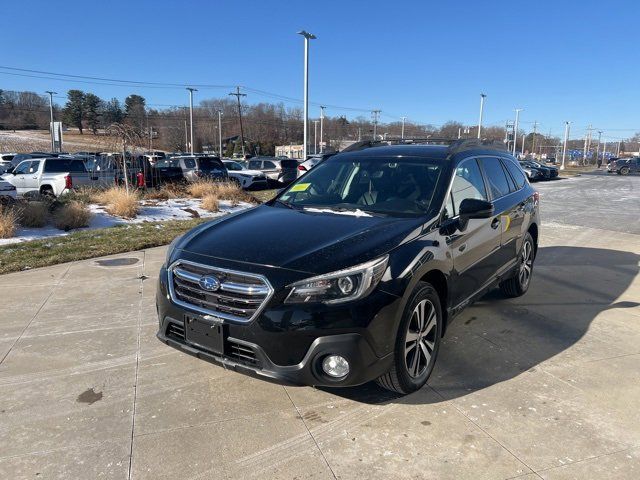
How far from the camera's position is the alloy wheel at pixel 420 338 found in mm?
3209

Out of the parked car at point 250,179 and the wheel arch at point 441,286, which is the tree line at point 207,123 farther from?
the wheel arch at point 441,286

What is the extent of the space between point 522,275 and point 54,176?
15470 mm

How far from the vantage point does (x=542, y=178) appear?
3612cm

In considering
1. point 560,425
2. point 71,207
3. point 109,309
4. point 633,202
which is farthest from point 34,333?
point 633,202

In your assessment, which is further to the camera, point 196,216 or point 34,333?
point 196,216

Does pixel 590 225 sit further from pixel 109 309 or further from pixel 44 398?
pixel 44 398

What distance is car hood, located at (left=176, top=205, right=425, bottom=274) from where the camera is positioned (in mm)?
2895

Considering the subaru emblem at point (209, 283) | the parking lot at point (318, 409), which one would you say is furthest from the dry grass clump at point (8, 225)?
the subaru emblem at point (209, 283)

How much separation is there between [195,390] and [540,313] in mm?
3622

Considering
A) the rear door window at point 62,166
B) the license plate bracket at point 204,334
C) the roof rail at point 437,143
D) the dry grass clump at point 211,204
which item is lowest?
the dry grass clump at point 211,204

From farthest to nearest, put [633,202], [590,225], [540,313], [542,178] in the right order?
[542,178], [633,202], [590,225], [540,313]

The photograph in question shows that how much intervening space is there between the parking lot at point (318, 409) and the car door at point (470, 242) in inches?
22.2

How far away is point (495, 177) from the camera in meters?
4.90

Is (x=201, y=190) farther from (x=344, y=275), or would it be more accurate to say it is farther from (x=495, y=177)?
(x=344, y=275)
